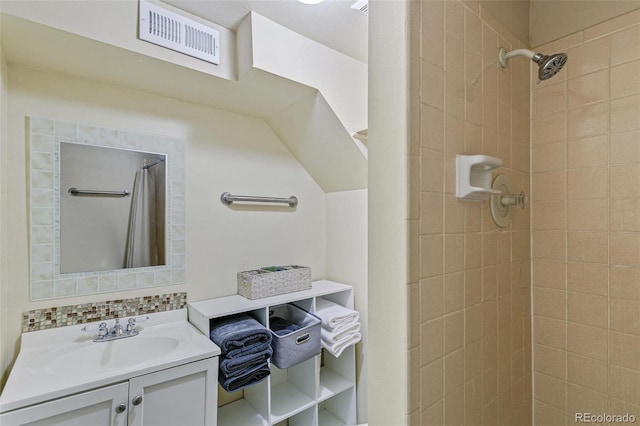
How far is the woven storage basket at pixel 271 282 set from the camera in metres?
1.79

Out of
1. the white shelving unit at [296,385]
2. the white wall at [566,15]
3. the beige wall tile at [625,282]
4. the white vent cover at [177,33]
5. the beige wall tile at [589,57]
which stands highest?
the white vent cover at [177,33]

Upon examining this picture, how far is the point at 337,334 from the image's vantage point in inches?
73.0

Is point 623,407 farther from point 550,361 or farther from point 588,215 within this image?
point 588,215

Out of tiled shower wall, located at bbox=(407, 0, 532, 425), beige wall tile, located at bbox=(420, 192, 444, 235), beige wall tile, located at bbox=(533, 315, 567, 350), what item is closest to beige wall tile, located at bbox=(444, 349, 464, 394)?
tiled shower wall, located at bbox=(407, 0, 532, 425)

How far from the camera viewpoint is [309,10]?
1.43m

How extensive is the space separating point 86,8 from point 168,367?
142cm

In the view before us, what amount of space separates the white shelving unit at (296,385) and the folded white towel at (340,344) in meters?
0.10

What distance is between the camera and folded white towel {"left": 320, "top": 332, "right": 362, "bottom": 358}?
72.4 inches

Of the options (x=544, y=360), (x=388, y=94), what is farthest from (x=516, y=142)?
(x=544, y=360)

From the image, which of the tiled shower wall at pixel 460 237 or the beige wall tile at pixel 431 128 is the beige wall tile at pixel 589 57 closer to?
the tiled shower wall at pixel 460 237

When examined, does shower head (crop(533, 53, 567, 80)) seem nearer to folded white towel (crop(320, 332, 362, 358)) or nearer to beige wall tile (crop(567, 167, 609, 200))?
beige wall tile (crop(567, 167, 609, 200))

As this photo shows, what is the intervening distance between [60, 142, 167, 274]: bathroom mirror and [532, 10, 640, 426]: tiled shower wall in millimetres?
1796

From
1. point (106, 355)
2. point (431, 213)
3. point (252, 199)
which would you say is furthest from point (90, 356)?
point (431, 213)

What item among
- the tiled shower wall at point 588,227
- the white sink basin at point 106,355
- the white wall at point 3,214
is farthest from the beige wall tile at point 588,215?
the white wall at point 3,214
